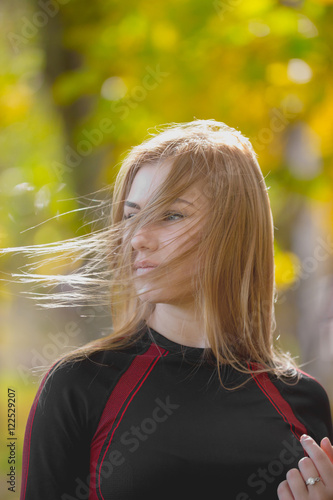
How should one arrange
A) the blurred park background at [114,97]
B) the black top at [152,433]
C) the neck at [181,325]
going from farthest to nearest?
the blurred park background at [114,97] < the neck at [181,325] < the black top at [152,433]

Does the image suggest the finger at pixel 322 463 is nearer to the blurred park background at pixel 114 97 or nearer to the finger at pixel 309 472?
the finger at pixel 309 472

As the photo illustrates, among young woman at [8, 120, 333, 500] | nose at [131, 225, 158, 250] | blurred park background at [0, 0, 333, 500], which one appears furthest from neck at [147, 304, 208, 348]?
blurred park background at [0, 0, 333, 500]

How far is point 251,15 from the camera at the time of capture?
1.80 meters

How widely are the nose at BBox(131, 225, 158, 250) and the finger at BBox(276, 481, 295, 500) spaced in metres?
0.44

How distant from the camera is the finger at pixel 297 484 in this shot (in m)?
0.92

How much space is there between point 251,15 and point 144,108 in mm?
442

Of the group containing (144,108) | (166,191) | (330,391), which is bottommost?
(330,391)

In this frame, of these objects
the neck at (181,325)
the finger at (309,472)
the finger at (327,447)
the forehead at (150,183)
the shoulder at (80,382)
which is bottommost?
the finger at (309,472)

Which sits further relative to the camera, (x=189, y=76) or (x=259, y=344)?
(x=189, y=76)

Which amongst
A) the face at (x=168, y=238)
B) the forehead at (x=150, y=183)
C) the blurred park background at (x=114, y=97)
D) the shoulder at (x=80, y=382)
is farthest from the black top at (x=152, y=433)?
the blurred park background at (x=114, y=97)

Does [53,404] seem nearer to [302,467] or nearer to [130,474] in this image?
[130,474]

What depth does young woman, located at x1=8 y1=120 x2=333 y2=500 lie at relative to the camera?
2.97 feet

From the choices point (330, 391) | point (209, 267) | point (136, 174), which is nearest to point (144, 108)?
point (136, 174)

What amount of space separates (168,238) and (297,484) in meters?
0.45
